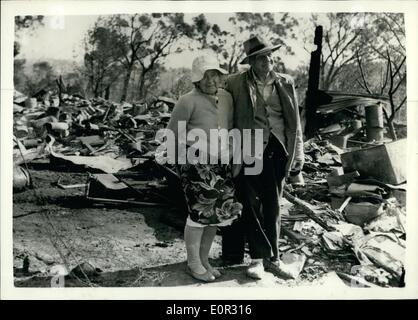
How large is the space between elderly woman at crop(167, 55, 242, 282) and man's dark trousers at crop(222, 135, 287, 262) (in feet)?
0.53

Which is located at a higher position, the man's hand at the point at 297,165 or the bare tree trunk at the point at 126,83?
the bare tree trunk at the point at 126,83

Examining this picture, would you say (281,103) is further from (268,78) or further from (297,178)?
(297,178)

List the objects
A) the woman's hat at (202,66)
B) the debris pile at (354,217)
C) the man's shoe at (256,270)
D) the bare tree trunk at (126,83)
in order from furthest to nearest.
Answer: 1. the bare tree trunk at (126,83)
2. the debris pile at (354,217)
3. the man's shoe at (256,270)
4. the woman's hat at (202,66)

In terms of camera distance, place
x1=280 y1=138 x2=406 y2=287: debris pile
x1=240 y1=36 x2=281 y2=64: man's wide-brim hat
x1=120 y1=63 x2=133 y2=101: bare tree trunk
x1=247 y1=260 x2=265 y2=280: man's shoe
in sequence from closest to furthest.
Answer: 1. x1=240 y1=36 x2=281 y2=64: man's wide-brim hat
2. x1=247 y1=260 x2=265 y2=280: man's shoe
3. x1=280 y1=138 x2=406 y2=287: debris pile
4. x1=120 y1=63 x2=133 y2=101: bare tree trunk

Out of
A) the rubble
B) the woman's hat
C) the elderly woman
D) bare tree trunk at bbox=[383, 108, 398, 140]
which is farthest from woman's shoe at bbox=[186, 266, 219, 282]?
bare tree trunk at bbox=[383, 108, 398, 140]

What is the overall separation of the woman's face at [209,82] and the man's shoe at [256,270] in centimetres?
176

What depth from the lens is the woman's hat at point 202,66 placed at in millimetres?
4441

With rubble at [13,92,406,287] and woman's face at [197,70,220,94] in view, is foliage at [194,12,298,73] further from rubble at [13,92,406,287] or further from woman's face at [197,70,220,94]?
rubble at [13,92,406,287]

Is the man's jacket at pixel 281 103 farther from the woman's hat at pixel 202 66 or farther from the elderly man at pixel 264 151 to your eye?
the woman's hat at pixel 202 66

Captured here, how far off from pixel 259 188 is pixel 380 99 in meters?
1.58

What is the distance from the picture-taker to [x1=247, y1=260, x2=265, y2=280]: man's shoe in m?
4.73

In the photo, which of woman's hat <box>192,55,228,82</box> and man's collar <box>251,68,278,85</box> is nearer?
woman's hat <box>192,55,228,82</box>

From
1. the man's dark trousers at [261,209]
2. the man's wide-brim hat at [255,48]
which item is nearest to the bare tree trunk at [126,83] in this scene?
the man's wide-brim hat at [255,48]
